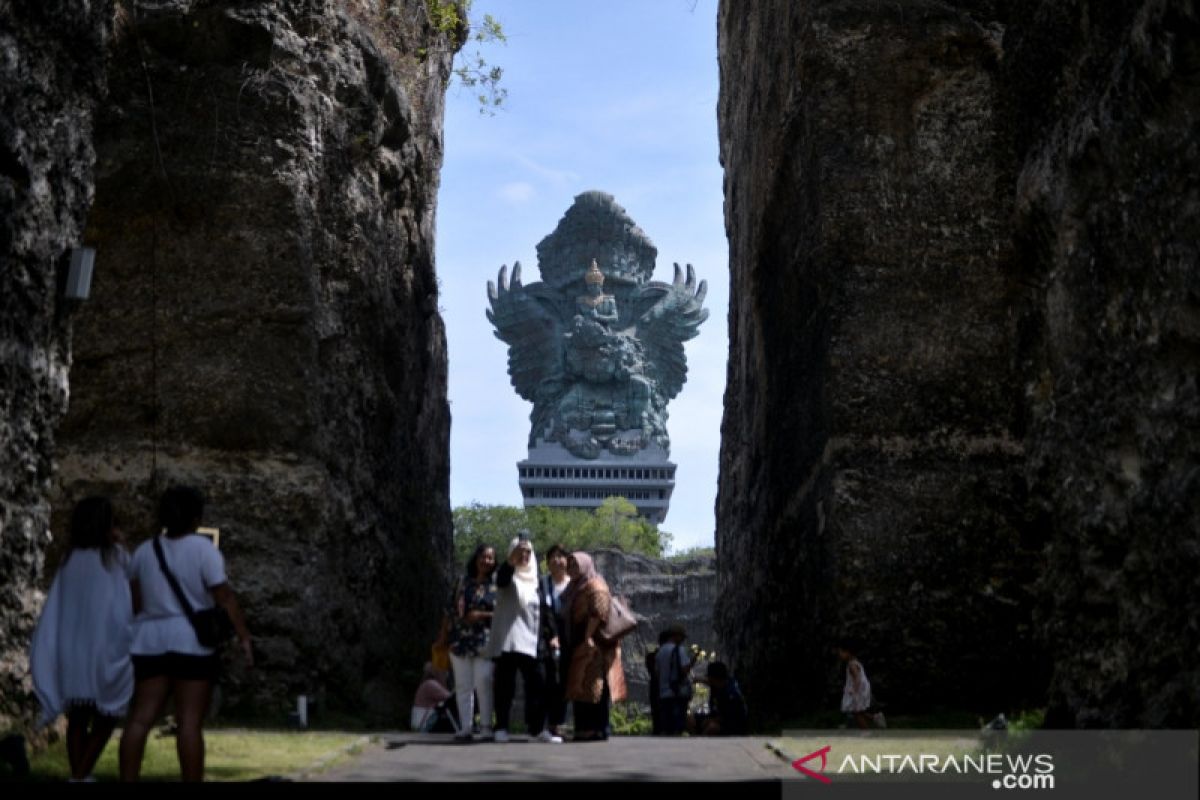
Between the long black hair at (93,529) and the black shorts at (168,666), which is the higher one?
the long black hair at (93,529)

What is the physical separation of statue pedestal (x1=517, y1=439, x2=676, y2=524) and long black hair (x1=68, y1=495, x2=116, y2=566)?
7119 centimetres

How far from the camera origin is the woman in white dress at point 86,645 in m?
7.50

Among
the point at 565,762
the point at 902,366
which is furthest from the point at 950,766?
the point at 902,366

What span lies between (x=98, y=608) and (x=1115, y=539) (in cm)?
467

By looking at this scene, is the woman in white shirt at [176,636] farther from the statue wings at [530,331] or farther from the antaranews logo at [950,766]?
the statue wings at [530,331]

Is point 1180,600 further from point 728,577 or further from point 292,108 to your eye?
point 728,577

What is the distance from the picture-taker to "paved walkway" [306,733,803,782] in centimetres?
847

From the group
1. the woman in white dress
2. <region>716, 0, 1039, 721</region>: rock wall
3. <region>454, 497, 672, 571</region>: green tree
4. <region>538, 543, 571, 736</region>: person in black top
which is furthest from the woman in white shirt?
<region>454, 497, 672, 571</region>: green tree

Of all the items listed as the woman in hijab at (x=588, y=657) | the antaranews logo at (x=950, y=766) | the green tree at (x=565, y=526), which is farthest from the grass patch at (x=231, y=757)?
the green tree at (x=565, y=526)

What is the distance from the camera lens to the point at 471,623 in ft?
39.0

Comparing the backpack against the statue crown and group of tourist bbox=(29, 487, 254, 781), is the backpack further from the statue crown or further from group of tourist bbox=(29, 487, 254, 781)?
the statue crown

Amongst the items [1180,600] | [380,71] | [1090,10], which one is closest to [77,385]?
[380,71]

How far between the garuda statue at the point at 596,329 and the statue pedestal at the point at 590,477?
88 centimetres

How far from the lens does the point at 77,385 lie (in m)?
14.1
